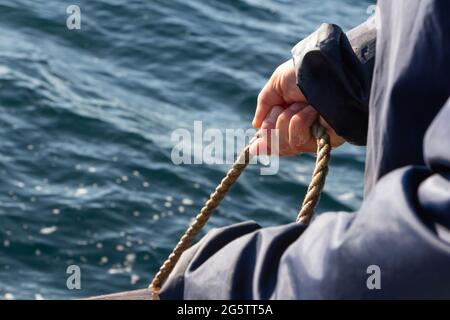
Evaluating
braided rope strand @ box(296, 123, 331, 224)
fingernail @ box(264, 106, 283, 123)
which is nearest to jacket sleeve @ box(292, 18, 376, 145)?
braided rope strand @ box(296, 123, 331, 224)

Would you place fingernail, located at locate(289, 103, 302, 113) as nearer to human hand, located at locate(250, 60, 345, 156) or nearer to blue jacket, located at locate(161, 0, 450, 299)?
human hand, located at locate(250, 60, 345, 156)

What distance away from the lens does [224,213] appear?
7.03m

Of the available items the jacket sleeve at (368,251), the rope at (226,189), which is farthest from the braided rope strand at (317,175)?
the jacket sleeve at (368,251)

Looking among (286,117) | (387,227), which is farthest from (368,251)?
(286,117)

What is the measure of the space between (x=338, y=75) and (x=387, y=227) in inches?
36.8

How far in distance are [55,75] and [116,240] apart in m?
2.27

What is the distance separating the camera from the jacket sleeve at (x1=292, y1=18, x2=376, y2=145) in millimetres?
2332

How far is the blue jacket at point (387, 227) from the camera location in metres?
1.43

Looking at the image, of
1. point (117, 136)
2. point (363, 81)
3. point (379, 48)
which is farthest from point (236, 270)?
point (117, 136)

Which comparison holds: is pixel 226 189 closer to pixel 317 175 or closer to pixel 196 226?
pixel 196 226

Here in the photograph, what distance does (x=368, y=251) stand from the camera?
1469 mm

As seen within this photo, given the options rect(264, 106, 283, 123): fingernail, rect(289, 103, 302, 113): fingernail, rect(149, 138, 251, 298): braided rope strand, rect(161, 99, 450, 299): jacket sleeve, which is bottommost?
rect(149, 138, 251, 298): braided rope strand

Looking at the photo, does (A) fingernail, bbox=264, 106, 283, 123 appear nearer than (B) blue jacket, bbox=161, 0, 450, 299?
No

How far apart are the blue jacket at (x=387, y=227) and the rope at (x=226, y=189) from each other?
1.68ft
